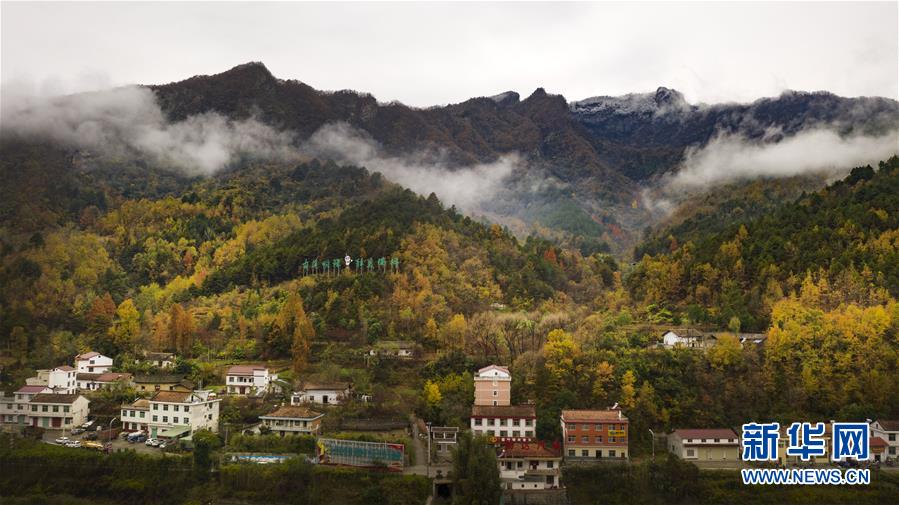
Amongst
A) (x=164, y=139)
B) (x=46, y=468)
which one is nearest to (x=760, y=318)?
(x=46, y=468)

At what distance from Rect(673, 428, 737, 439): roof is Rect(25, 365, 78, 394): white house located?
1023 inches

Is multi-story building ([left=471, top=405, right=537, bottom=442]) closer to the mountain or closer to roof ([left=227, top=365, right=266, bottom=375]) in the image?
roof ([left=227, top=365, right=266, bottom=375])

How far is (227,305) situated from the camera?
1815 inches

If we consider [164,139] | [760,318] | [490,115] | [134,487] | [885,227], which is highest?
[490,115]

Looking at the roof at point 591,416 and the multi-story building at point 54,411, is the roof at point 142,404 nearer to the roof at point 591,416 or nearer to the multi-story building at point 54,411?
the multi-story building at point 54,411

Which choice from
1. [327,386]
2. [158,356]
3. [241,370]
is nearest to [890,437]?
[327,386]

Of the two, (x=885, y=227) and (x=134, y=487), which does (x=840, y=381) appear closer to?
(x=885, y=227)

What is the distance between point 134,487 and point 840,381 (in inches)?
1090

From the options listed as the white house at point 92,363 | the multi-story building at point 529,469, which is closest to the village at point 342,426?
the multi-story building at point 529,469

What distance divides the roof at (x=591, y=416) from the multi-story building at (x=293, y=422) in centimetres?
979

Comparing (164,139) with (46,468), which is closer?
(46,468)

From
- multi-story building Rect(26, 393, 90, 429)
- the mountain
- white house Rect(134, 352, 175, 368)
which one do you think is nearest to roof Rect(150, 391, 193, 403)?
multi-story building Rect(26, 393, 90, 429)

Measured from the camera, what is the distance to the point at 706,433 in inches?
1116

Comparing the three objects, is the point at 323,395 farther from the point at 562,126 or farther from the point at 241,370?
the point at 562,126
